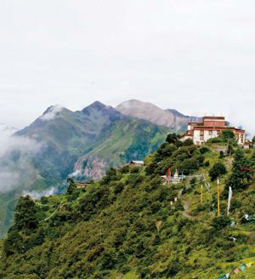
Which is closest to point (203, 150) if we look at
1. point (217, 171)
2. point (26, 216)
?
point (217, 171)

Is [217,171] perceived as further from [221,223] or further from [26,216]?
[26,216]

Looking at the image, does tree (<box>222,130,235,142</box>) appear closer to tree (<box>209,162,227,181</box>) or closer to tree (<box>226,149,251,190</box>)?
tree (<box>209,162,227,181</box>)

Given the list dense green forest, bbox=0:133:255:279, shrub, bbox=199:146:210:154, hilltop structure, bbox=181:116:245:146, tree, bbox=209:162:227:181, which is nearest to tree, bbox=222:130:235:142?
dense green forest, bbox=0:133:255:279

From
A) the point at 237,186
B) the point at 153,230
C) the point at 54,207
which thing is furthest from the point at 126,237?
the point at 54,207

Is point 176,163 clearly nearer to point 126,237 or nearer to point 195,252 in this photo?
point 126,237

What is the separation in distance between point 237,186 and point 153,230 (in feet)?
36.8

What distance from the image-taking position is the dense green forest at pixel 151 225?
42.2 metres

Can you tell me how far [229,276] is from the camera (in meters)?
32.8

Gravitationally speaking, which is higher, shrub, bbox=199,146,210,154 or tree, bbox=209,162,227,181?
shrub, bbox=199,146,210,154

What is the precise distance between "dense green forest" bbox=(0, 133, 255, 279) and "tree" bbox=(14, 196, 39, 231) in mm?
168

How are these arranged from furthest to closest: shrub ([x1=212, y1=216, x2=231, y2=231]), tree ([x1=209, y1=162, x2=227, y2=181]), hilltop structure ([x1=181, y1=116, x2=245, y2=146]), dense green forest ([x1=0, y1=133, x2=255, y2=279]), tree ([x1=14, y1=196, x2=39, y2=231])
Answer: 1. hilltop structure ([x1=181, y1=116, x2=245, y2=146])
2. tree ([x1=14, y1=196, x2=39, y2=231])
3. tree ([x1=209, y1=162, x2=227, y2=181])
4. shrub ([x1=212, y1=216, x2=231, y2=231])
5. dense green forest ([x1=0, y1=133, x2=255, y2=279])

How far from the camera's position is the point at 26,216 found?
7950 centimetres

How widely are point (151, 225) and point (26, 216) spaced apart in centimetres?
3043

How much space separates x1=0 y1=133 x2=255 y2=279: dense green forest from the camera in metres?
42.2
